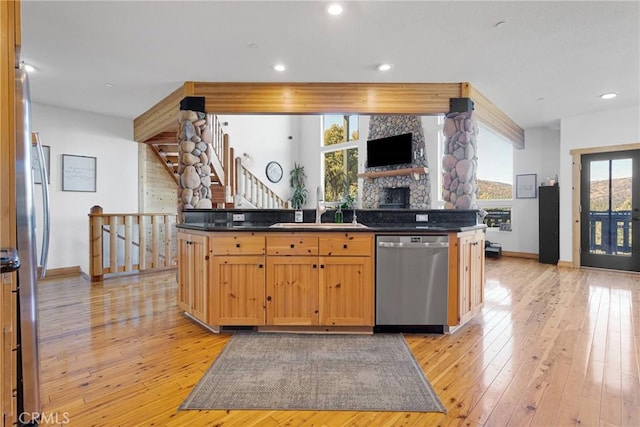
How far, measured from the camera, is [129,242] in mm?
4988

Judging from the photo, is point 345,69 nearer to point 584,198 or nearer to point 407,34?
point 407,34

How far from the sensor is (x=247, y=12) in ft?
8.75

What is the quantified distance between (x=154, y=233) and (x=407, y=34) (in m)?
4.61

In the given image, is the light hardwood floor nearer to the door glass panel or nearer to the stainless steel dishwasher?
the stainless steel dishwasher

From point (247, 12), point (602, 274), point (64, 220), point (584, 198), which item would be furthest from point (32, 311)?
point (584, 198)

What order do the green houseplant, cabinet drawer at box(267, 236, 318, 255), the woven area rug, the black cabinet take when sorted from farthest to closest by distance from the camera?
the green houseplant
the black cabinet
cabinet drawer at box(267, 236, 318, 255)
the woven area rug

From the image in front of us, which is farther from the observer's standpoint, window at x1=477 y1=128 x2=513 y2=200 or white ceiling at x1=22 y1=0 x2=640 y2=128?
window at x1=477 y1=128 x2=513 y2=200

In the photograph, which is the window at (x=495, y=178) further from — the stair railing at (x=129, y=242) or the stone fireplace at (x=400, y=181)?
the stair railing at (x=129, y=242)


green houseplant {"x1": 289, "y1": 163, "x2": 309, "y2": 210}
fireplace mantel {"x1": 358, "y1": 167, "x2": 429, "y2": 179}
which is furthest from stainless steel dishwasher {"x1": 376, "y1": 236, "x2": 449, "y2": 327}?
green houseplant {"x1": 289, "y1": 163, "x2": 309, "y2": 210}

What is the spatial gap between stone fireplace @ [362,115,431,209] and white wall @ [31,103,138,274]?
17.6ft

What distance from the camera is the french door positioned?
530 cm

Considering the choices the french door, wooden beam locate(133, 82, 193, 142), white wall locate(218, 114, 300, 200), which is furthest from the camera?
white wall locate(218, 114, 300, 200)

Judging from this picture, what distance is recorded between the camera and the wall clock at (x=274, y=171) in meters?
9.72

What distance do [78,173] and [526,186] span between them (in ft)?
28.1
